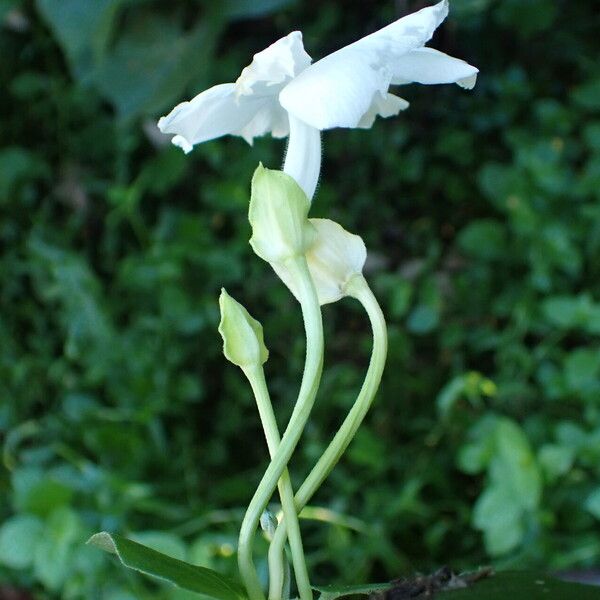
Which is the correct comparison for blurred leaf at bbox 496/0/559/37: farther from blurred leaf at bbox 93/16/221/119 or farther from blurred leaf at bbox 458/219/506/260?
blurred leaf at bbox 93/16/221/119

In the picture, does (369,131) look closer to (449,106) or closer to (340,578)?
(449,106)

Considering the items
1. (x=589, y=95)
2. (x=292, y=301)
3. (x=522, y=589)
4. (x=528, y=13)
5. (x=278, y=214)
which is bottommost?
(x=522, y=589)

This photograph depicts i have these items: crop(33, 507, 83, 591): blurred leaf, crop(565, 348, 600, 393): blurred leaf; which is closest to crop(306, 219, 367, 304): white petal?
crop(33, 507, 83, 591): blurred leaf

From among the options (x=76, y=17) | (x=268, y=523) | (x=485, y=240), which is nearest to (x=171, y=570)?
(x=268, y=523)

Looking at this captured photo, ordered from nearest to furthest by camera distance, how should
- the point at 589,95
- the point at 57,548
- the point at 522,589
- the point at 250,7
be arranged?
1. the point at 522,589
2. the point at 57,548
3. the point at 250,7
4. the point at 589,95

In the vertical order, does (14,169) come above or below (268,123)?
above

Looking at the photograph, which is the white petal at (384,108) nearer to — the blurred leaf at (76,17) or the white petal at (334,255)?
the white petal at (334,255)

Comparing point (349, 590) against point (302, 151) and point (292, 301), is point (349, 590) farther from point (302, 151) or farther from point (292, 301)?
point (292, 301)
